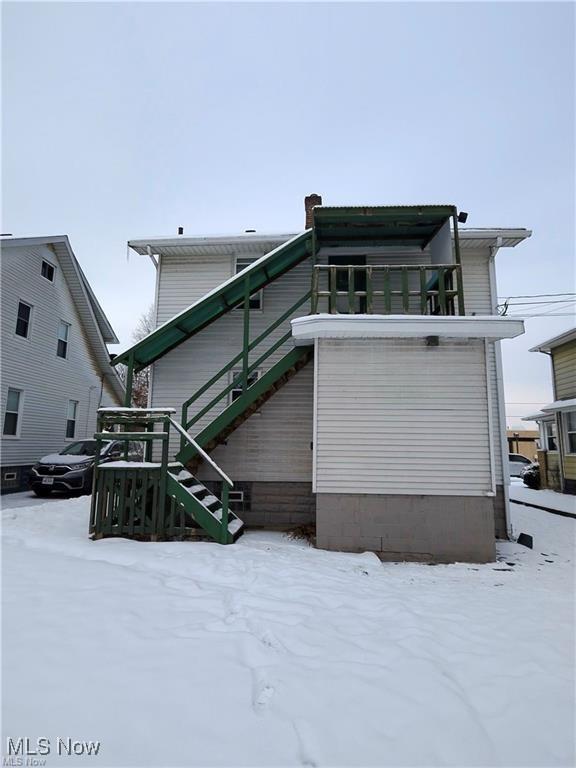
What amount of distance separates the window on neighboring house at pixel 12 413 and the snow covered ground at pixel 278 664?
10.0 meters

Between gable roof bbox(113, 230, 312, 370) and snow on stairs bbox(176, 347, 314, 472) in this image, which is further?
gable roof bbox(113, 230, 312, 370)

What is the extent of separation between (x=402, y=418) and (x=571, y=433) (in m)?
12.8

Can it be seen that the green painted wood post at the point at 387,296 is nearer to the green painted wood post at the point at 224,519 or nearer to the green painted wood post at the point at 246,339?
the green painted wood post at the point at 246,339

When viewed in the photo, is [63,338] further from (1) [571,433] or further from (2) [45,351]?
(1) [571,433]

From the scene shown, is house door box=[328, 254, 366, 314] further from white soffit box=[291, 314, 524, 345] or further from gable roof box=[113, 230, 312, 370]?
white soffit box=[291, 314, 524, 345]

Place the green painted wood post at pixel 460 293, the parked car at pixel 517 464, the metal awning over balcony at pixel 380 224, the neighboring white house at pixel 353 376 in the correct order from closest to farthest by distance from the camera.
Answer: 1. the neighboring white house at pixel 353 376
2. the green painted wood post at pixel 460 293
3. the metal awning over balcony at pixel 380 224
4. the parked car at pixel 517 464

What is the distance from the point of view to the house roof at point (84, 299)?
47.8ft

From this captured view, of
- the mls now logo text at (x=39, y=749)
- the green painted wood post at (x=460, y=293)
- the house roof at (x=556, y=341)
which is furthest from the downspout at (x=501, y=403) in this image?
the mls now logo text at (x=39, y=749)

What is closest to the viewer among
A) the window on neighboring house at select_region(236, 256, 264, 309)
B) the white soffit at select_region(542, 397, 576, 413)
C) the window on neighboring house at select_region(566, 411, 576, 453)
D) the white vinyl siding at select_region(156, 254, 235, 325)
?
the window on neighboring house at select_region(236, 256, 264, 309)

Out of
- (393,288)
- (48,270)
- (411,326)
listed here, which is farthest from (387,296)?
(48,270)

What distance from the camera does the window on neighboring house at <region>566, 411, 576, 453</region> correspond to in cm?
1577

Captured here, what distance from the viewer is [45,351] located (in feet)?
50.5

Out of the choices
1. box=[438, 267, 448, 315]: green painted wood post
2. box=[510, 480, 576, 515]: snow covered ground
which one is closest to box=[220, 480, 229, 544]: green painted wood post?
box=[438, 267, 448, 315]: green painted wood post

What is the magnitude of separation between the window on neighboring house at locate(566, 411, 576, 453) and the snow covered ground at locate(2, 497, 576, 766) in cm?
1282
